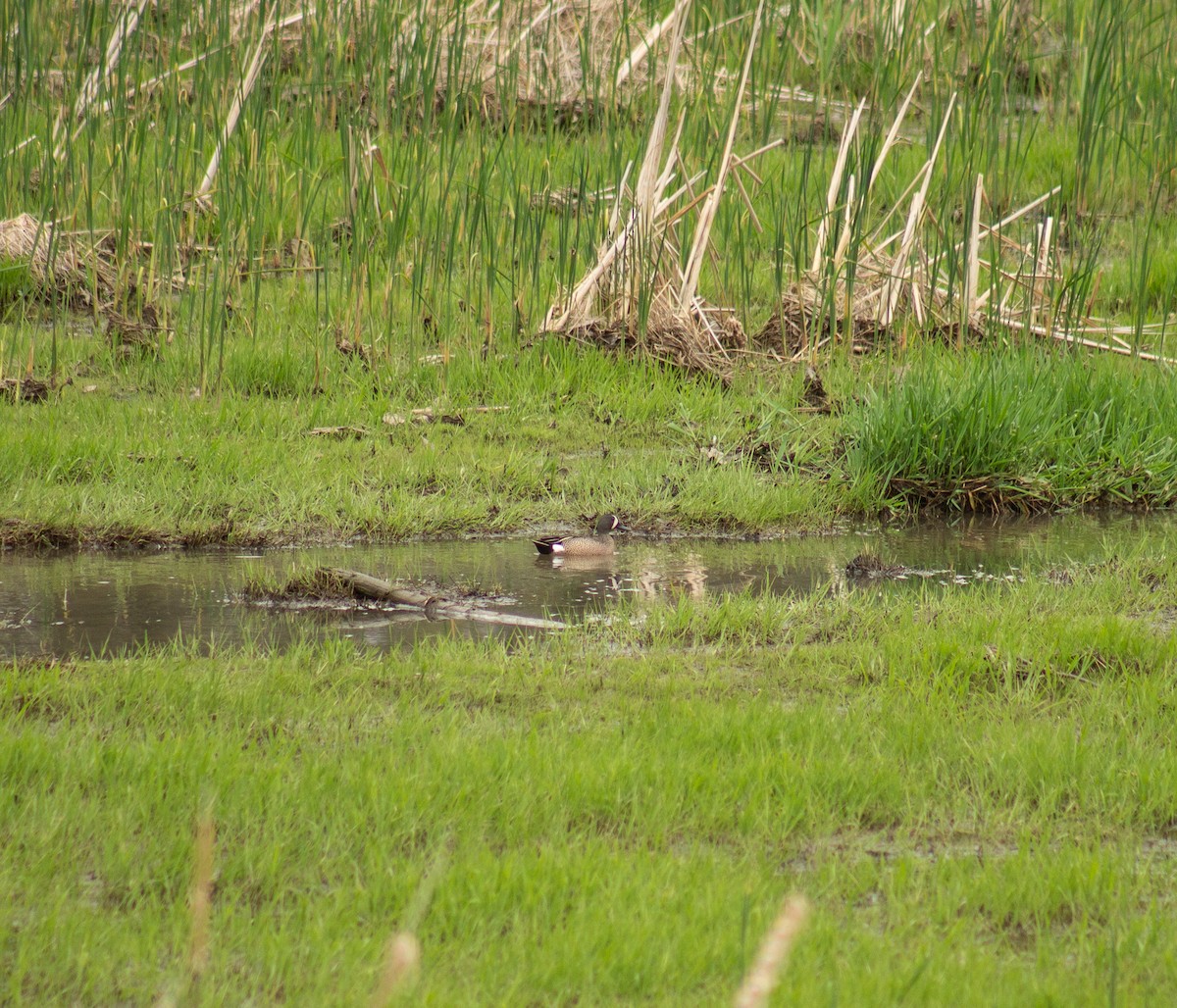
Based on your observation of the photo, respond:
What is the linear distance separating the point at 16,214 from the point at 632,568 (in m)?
5.15

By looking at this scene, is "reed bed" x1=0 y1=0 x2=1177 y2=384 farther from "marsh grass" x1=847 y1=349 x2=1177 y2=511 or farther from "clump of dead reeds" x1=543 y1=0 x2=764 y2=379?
"marsh grass" x1=847 y1=349 x2=1177 y2=511

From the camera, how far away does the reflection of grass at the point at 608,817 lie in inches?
94.4

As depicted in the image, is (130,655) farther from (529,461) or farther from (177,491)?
(529,461)

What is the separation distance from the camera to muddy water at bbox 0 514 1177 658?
14.7 ft

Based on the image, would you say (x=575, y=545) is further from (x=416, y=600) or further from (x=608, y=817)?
(x=608, y=817)

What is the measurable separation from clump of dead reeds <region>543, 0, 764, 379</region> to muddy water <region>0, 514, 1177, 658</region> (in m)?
2.10

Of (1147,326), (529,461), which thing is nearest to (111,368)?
(529,461)

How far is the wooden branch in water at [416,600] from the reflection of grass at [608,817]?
50 cm

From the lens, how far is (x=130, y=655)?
416 cm

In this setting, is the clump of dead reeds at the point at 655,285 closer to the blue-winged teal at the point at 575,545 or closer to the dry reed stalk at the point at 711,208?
the dry reed stalk at the point at 711,208

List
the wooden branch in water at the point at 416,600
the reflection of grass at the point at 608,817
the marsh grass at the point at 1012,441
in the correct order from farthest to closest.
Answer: the marsh grass at the point at 1012,441 → the wooden branch in water at the point at 416,600 → the reflection of grass at the point at 608,817

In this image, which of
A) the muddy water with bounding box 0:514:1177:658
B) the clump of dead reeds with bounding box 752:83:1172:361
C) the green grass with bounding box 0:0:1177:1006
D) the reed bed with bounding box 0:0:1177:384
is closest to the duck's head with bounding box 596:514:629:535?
the muddy water with bounding box 0:514:1177:658

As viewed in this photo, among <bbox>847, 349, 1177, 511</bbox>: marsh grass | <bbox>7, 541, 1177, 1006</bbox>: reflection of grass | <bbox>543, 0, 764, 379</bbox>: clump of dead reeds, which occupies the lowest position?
<bbox>7, 541, 1177, 1006</bbox>: reflection of grass

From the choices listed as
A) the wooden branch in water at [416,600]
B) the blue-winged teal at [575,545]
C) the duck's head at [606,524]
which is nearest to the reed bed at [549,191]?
the duck's head at [606,524]
